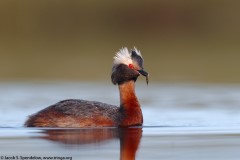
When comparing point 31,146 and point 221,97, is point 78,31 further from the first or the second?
point 31,146

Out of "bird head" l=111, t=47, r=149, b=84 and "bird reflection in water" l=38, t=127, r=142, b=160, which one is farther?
"bird head" l=111, t=47, r=149, b=84

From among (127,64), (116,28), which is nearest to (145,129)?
(127,64)

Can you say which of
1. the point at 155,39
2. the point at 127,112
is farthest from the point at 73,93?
the point at 155,39

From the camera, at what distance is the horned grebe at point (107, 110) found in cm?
1873

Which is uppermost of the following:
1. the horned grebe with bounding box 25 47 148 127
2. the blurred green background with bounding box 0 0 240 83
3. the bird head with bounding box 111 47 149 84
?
the blurred green background with bounding box 0 0 240 83

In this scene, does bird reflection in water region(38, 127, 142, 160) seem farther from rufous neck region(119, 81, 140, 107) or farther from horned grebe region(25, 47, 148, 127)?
rufous neck region(119, 81, 140, 107)

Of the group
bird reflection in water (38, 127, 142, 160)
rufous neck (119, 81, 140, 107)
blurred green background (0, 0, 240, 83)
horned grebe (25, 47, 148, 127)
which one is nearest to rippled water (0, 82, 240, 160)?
bird reflection in water (38, 127, 142, 160)

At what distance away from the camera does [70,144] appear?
1642cm

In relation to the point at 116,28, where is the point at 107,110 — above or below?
below

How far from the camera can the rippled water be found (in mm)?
15508

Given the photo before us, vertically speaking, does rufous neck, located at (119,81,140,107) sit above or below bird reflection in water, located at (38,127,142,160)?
Answer: above

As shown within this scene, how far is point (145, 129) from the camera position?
1895 centimetres

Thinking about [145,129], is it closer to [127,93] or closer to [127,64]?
[127,93]

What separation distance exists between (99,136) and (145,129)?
1651 mm
